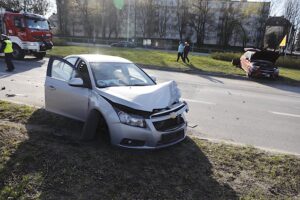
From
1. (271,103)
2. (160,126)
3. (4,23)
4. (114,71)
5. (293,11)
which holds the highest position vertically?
(293,11)

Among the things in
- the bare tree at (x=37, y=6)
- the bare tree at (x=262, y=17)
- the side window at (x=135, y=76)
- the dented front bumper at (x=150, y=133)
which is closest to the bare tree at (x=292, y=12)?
the bare tree at (x=262, y=17)

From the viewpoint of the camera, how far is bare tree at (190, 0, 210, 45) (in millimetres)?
60969

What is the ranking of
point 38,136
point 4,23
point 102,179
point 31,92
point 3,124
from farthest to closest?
Answer: 1. point 4,23
2. point 31,92
3. point 3,124
4. point 38,136
5. point 102,179

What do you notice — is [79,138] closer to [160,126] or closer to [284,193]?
[160,126]

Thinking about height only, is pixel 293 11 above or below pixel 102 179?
above

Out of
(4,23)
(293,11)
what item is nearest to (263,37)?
(293,11)

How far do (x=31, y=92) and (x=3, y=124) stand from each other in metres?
3.67

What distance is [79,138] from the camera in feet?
17.0

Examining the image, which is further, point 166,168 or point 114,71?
point 114,71

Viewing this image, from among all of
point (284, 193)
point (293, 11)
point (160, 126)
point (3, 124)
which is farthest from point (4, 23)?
point (293, 11)

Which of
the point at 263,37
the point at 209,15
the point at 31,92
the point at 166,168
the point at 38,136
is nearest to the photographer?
the point at 166,168

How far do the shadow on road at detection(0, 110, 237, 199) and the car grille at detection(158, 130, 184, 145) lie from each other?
0.24 meters

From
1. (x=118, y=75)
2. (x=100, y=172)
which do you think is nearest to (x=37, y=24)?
(x=118, y=75)

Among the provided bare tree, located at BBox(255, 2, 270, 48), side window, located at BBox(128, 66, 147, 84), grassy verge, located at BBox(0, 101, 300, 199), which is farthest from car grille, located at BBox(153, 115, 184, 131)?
bare tree, located at BBox(255, 2, 270, 48)
